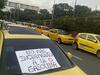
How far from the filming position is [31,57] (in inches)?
181

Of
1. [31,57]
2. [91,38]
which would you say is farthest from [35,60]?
[91,38]

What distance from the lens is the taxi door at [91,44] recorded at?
1821cm

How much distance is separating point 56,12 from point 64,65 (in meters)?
94.3

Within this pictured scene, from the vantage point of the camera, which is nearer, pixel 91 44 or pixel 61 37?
pixel 91 44

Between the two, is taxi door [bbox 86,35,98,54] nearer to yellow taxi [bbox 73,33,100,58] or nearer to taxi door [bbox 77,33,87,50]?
yellow taxi [bbox 73,33,100,58]

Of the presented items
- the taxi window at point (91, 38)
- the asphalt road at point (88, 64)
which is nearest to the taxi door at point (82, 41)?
the taxi window at point (91, 38)

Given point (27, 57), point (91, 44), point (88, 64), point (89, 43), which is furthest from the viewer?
point (89, 43)

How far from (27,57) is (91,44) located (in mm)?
14449

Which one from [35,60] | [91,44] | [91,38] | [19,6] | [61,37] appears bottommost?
[61,37]

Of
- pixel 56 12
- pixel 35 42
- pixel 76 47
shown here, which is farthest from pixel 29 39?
pixel 56 12

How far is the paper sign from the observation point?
4.37 m

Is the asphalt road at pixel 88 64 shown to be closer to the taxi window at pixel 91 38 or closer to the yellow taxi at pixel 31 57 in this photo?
the taxi window at pixel 91 38

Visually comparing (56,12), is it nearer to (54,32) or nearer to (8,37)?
(54,32)

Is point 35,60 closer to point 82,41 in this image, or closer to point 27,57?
point 27,57
